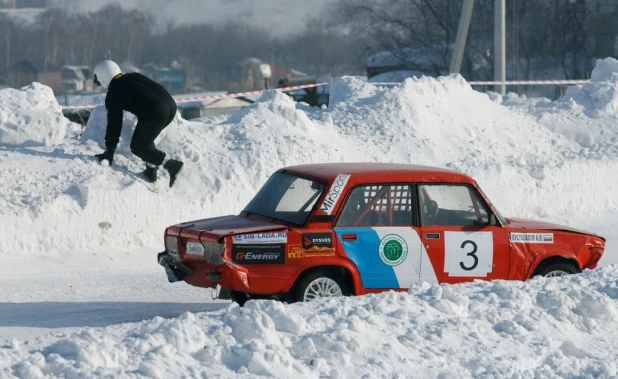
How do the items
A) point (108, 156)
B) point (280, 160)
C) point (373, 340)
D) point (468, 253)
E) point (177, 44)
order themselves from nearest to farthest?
1. point (373, 340)
2. point (468, 253)
3. point (108, 156)
4. point (280, 160)
5. point (177, 44)

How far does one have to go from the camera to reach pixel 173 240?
10.0 m

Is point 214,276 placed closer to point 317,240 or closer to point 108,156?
point 317,240

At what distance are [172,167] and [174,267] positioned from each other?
209 inches

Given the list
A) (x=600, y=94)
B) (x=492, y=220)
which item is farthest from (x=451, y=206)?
(x=600, y=94)

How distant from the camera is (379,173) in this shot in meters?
10.1

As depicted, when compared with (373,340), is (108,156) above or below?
above

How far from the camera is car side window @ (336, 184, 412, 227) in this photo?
982 cm

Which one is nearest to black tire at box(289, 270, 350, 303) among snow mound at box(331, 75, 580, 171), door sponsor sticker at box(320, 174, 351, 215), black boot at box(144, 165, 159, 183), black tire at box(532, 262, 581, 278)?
door sponsor sticker at box(320, 174, 351, 215)

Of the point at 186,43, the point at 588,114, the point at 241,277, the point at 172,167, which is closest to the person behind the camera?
the point at 241,277

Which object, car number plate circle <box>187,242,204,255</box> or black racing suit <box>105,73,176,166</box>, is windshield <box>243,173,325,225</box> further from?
black racing suit <box>105,73,176,166</box>

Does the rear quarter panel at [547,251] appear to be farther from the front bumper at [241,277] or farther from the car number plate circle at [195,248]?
the car number plate circle at [195,248]

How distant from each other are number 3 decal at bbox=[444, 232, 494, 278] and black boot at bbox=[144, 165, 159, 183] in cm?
588

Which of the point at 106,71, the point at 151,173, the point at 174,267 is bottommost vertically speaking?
the point at 174,267


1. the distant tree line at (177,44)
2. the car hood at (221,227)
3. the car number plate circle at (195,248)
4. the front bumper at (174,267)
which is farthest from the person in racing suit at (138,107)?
the distant tree line at (177,44)
